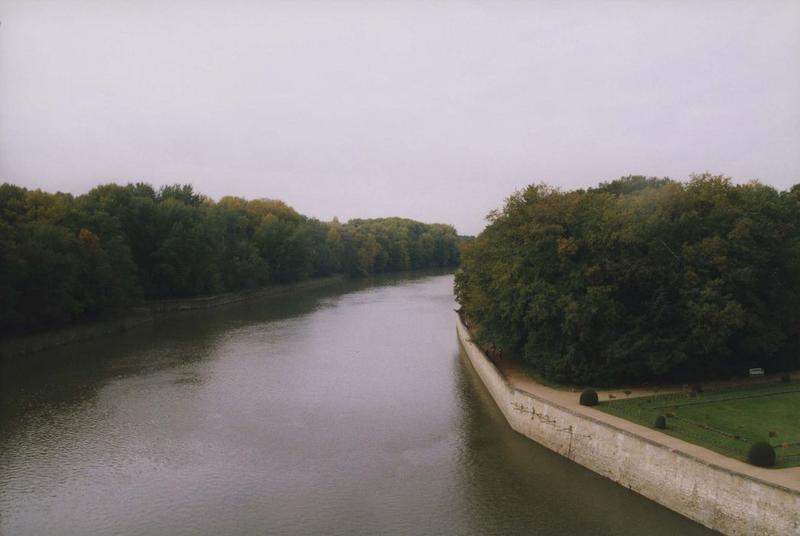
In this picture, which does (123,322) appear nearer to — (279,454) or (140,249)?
(140,249)

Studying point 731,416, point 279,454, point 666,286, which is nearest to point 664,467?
point 731,416

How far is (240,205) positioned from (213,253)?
1379 inches

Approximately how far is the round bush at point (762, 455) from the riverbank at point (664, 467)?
0.27 meters

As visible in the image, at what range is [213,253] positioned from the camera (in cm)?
8850

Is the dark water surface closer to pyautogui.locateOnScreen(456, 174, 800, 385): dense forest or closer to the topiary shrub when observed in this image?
the topiary shrub

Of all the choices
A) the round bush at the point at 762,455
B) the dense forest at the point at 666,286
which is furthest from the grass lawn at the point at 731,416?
the dense forest at the point at 666,286

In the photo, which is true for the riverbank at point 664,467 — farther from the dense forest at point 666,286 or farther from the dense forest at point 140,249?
the dense forest at point 140,249

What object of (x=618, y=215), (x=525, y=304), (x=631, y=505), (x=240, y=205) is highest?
(x=240, y=205)

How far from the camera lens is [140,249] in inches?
3113

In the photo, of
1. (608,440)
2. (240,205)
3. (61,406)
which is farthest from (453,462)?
(240,205)

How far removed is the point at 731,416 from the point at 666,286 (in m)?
7.64

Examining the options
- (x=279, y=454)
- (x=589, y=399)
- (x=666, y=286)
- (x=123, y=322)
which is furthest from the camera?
(x=123, y=322)

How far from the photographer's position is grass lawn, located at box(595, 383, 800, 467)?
22172 mm

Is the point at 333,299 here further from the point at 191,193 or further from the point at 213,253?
the point at 191,193
